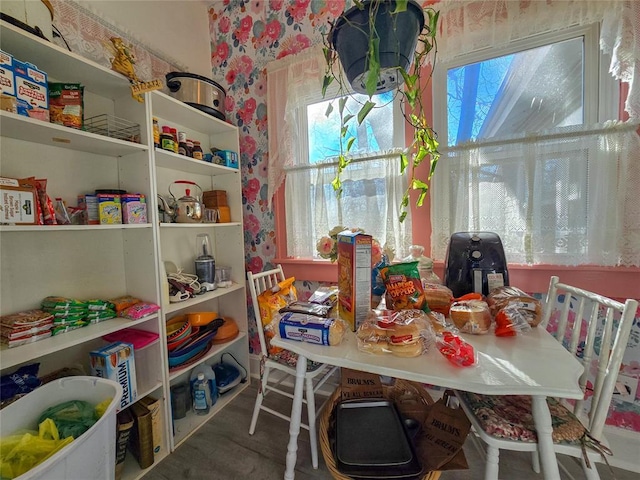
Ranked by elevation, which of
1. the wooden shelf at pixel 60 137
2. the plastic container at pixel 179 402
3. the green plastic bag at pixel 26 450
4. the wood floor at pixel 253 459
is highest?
the wooden shelf at pixel 60 137

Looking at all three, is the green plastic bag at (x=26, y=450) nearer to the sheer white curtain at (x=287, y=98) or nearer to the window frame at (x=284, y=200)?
the window frame at (x=284, y=200)

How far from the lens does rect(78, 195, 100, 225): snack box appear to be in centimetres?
110

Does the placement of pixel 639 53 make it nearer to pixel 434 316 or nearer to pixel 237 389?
pixel 434 316

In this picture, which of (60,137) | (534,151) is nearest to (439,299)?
(534,151)

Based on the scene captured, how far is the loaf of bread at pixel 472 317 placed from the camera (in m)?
0.84

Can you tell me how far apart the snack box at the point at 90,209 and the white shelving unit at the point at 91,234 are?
45 mm

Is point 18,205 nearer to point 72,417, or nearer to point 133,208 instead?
point 133,208

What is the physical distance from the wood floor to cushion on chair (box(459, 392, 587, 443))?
0.52 metres

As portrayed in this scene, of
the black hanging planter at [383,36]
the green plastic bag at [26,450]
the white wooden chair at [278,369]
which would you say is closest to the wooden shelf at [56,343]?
the green plastic bag at [26,450]

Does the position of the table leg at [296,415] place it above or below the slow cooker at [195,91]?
below

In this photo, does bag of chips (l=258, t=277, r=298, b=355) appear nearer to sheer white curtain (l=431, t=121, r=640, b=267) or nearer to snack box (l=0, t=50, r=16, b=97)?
sheer white curtain (l=431, t=121, r=640, b=267)

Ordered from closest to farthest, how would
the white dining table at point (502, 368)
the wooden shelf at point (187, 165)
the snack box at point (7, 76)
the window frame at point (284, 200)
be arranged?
the white dining table at point (502, 368) < the snack box at point (7, 76) < the wooden shelf at point (187, 165) < the window frame at point (284, 200)

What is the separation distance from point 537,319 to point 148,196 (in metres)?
1.67

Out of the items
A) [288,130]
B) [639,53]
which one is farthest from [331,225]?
[639,53]
